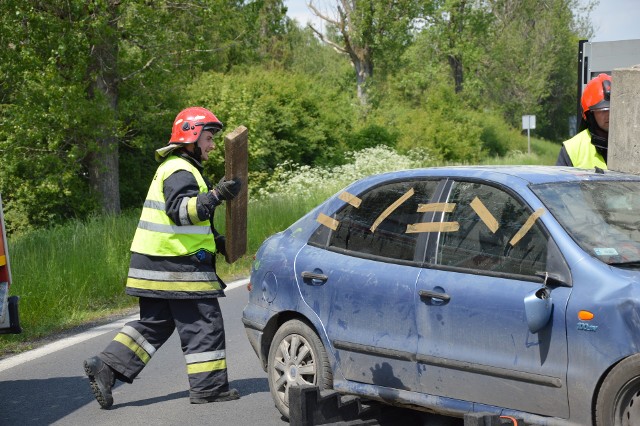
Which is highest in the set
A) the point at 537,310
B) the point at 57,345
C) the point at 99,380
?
the point at 537,310

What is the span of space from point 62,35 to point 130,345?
52.4 ft

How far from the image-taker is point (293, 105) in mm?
32656

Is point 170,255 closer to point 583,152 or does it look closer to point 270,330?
point 270,330

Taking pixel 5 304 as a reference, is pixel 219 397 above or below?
below

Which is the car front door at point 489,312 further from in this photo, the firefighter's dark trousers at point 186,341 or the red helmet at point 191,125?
the red helmet at point 191,125

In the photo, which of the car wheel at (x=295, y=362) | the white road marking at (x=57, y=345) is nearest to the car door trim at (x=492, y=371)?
the car wheel at (x=295, y=362)

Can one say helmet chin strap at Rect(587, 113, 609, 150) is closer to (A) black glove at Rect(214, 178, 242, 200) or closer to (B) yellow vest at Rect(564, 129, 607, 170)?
(B) yellow vest at Rect(564, 129, 607, 170)

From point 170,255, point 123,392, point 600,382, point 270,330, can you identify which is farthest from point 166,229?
point 600,382

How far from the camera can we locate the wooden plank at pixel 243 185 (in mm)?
6742

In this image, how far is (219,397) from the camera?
699 centimetres

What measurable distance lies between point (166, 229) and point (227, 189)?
0.54 m

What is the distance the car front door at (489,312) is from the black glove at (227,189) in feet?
5.50

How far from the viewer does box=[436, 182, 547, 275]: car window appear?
5.01 metres

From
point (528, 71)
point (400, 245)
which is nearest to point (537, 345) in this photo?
point (400, 245)
